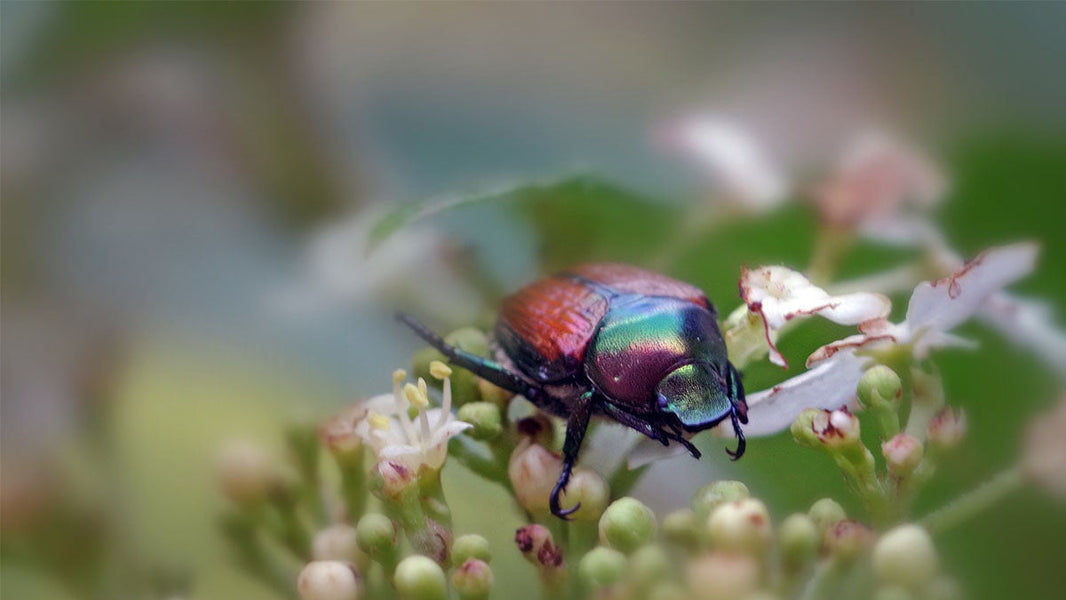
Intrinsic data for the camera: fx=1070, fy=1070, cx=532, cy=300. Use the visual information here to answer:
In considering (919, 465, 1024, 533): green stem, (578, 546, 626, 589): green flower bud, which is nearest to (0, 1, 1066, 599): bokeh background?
(919, 465, 1024, 533): green stem

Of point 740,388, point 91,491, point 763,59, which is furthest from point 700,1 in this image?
point 91,491

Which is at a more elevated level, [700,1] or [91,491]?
[700,1]

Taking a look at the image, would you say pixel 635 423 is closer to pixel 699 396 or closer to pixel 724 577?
pixel 699 396

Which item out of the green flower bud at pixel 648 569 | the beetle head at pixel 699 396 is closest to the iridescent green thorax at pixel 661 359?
the beetle head at pixel 699 396

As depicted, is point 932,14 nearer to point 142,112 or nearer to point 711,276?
point 711,276

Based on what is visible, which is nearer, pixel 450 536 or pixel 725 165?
pixel 450 536

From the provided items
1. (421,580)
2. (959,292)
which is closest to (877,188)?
(959,292)
